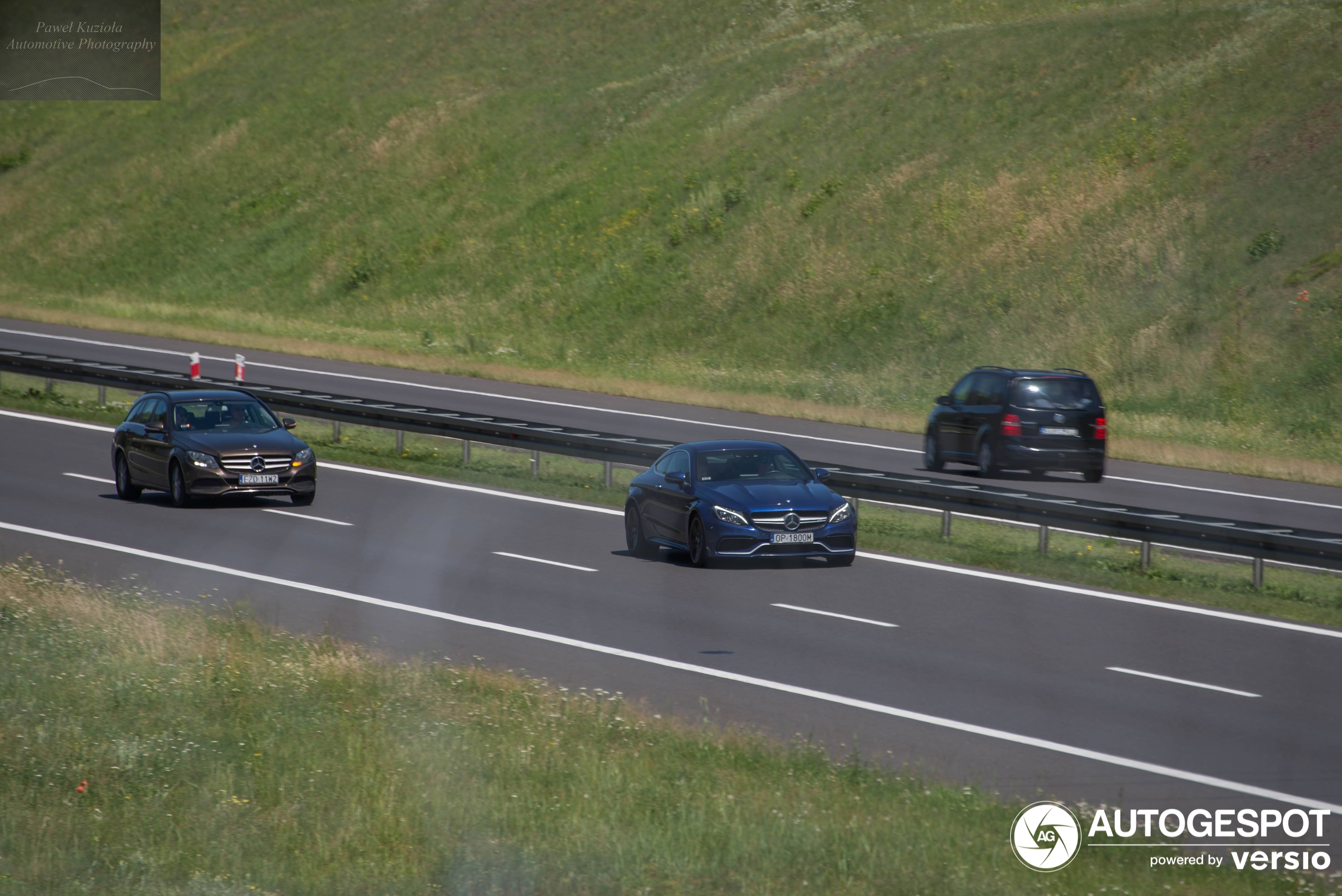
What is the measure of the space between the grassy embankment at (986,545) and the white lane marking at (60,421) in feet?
1.60

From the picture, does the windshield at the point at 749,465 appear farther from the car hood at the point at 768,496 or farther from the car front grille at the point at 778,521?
the car front grille at the point at 778,521

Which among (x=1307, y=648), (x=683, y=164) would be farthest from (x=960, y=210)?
(x=1307, y=648)

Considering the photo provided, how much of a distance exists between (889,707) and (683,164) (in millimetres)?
47174

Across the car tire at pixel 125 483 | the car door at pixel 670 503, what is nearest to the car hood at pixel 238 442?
the car tire at pixel 125 483

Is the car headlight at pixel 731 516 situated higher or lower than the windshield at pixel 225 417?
lower

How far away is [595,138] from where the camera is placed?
2451 inches

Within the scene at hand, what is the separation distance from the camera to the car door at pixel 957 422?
25.6 m

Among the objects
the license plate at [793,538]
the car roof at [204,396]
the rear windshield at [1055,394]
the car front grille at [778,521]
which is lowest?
the license plate at [793,538]

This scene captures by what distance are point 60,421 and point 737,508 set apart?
1910cm

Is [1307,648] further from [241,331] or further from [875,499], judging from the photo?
[241,331]

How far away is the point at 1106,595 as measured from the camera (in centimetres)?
1611

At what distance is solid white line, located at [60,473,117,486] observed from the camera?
77.1 feet

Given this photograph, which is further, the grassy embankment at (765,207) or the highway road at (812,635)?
the grassy embankment at (765,207)

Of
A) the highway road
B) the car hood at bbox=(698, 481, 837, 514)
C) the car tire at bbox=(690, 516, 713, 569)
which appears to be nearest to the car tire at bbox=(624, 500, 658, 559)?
the highway road
